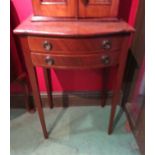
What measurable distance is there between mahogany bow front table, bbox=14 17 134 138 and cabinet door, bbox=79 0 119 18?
0.05 meters

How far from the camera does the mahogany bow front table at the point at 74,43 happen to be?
3.10 ft

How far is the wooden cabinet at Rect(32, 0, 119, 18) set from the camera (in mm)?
1042

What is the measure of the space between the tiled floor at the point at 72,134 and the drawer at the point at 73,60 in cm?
67

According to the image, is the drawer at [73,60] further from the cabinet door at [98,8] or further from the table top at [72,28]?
the cabinet door at [98,8]

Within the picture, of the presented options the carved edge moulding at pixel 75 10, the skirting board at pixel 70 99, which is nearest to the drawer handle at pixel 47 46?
the carved edge moulding at pixel 75 10

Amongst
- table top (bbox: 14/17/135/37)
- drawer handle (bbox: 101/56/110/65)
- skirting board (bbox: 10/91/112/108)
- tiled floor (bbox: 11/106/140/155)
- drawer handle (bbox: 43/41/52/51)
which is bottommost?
tiled floor (bbox: 11/106/140/155)

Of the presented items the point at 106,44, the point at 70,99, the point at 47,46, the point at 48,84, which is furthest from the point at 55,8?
the point at 70,99

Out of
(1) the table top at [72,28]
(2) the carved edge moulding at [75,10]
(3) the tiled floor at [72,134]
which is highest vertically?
(2) the carved edge moulding at [75,10]

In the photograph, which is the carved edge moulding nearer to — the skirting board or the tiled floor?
the skirting board

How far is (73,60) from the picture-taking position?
3.35ft

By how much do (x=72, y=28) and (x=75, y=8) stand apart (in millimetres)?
156

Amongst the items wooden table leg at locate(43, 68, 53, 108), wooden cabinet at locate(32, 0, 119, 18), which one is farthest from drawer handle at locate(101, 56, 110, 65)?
wooden table leg at locate(43, 68, 53, 108)
